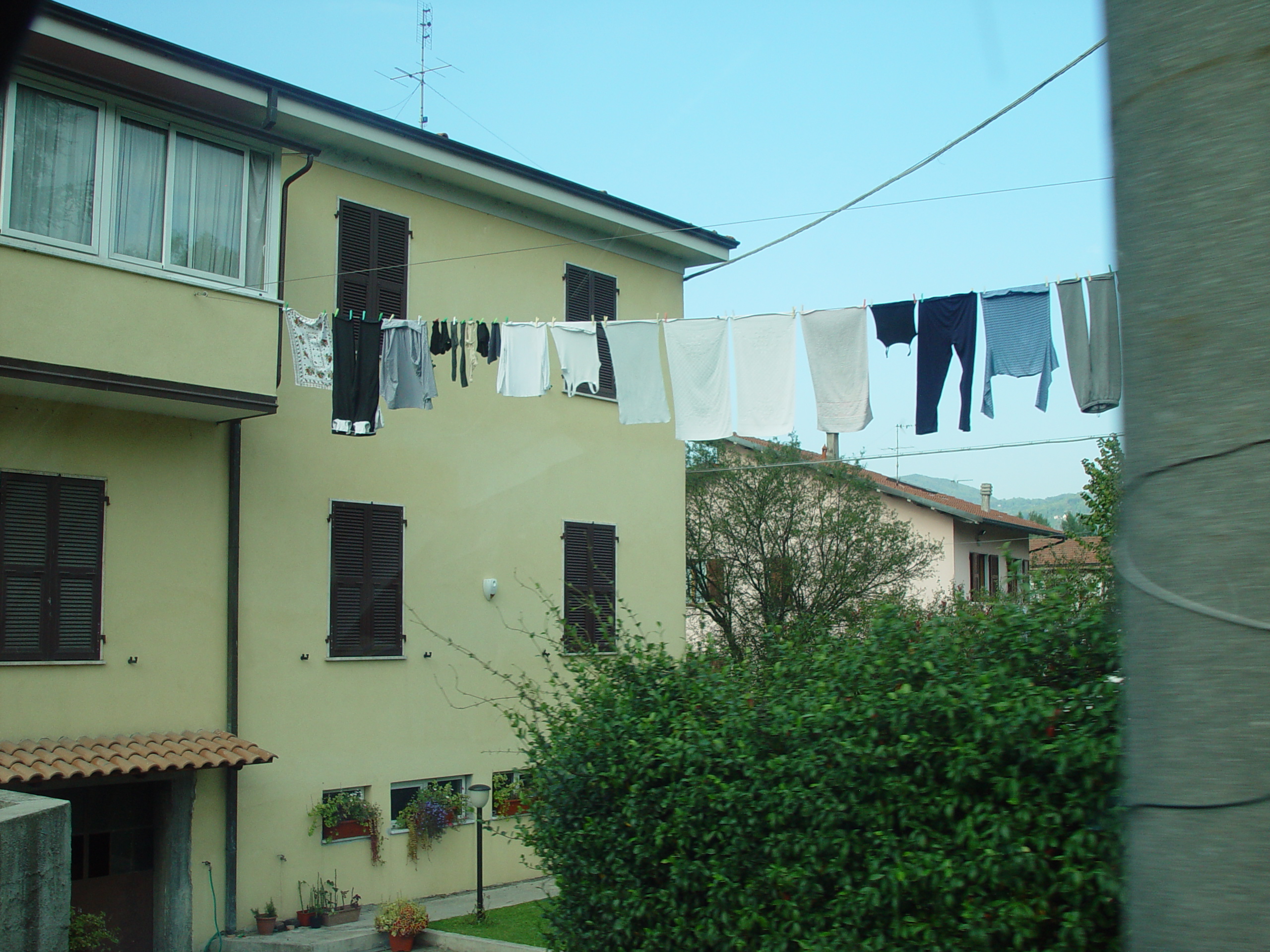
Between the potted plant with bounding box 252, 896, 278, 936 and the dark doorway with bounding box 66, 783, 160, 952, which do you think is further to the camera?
the potted plant with bounding box 252, 896, 278, 936

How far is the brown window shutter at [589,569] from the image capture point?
49.6 feet

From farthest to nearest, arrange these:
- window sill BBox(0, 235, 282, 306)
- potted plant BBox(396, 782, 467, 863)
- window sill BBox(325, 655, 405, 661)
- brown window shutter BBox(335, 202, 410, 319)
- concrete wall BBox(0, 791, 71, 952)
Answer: brown window shutter BBox(335, 202, 410, 319) → potted plant BBox(396, 782, 467, 863) → window sill BBox(325, 655, 405, 661) → window sill BBox(0, 235, 282, 306) → concrete wall BBox(0, 791, 71, 952)

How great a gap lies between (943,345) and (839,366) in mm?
913

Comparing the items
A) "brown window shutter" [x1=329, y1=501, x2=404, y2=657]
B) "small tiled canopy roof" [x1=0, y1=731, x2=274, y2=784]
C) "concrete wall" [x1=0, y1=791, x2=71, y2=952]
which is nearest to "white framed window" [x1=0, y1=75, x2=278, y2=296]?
"brown window shutter" [x1=329, y1=501, x2=404, y2=657]

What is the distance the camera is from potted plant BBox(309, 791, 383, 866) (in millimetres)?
12078

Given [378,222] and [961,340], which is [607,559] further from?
[961,340]

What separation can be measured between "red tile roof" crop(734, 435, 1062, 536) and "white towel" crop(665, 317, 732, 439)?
15.0 meters

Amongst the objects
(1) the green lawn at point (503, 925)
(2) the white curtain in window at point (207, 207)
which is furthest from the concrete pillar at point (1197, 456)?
(2) the white curtain in window at point (207, 207)

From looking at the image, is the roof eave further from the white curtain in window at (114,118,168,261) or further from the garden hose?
the garden hose

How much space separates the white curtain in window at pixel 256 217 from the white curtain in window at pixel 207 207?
95 mm

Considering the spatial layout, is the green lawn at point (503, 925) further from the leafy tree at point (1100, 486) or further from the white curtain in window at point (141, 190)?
the leafy tree at point (1100, 486)

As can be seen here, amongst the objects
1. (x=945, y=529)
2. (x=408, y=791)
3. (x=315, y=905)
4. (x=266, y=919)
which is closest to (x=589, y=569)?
(x=408, y=791)

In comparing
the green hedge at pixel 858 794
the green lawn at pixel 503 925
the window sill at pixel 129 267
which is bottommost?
the green lawn at pixel 503 925

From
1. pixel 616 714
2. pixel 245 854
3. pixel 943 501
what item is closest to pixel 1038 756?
pixel 616 714
